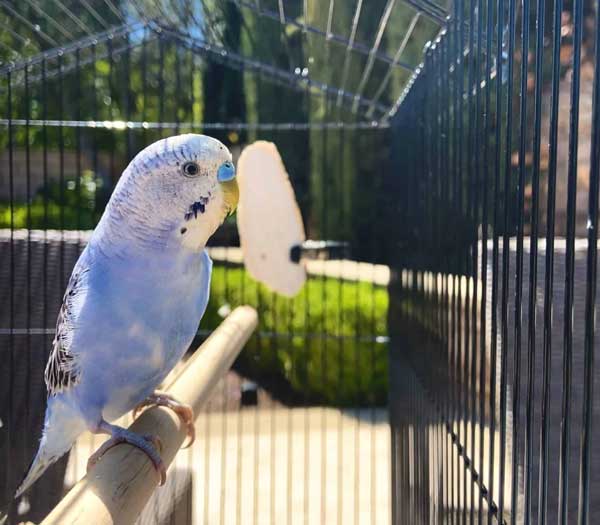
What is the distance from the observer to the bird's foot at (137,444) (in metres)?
1.00

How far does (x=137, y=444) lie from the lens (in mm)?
1007

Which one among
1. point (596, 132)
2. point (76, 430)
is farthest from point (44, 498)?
point (596, 132)

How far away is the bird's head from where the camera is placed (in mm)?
968

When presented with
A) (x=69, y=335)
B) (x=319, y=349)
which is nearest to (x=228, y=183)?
(x=69, y=335)

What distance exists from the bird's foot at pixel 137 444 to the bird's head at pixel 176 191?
31 centimetres

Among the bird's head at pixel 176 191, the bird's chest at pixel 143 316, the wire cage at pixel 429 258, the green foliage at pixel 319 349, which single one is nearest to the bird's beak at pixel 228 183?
the bird's head at pixel 176 191

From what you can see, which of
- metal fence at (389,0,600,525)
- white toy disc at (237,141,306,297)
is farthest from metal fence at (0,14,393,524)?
metal fence at (389,0,600,525)

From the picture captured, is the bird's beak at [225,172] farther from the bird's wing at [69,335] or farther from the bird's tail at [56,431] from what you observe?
the bird's tail at [56,431]

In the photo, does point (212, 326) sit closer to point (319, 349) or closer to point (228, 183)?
point (319, 349)

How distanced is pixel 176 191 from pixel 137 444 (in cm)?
40

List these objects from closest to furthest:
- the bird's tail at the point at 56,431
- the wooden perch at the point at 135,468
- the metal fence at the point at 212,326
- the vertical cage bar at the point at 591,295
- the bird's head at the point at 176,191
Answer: the vertical cage bar at the point at 591,295 < the wooden perch at the point at 135,468 < the bird's head at the point at 176,191 < the bird's tail at the point at 56,431 < the metal fence at the point at 212,326

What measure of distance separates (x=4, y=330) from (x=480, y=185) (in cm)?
158

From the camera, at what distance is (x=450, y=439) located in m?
1.24

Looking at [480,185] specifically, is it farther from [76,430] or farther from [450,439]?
[76,430]
